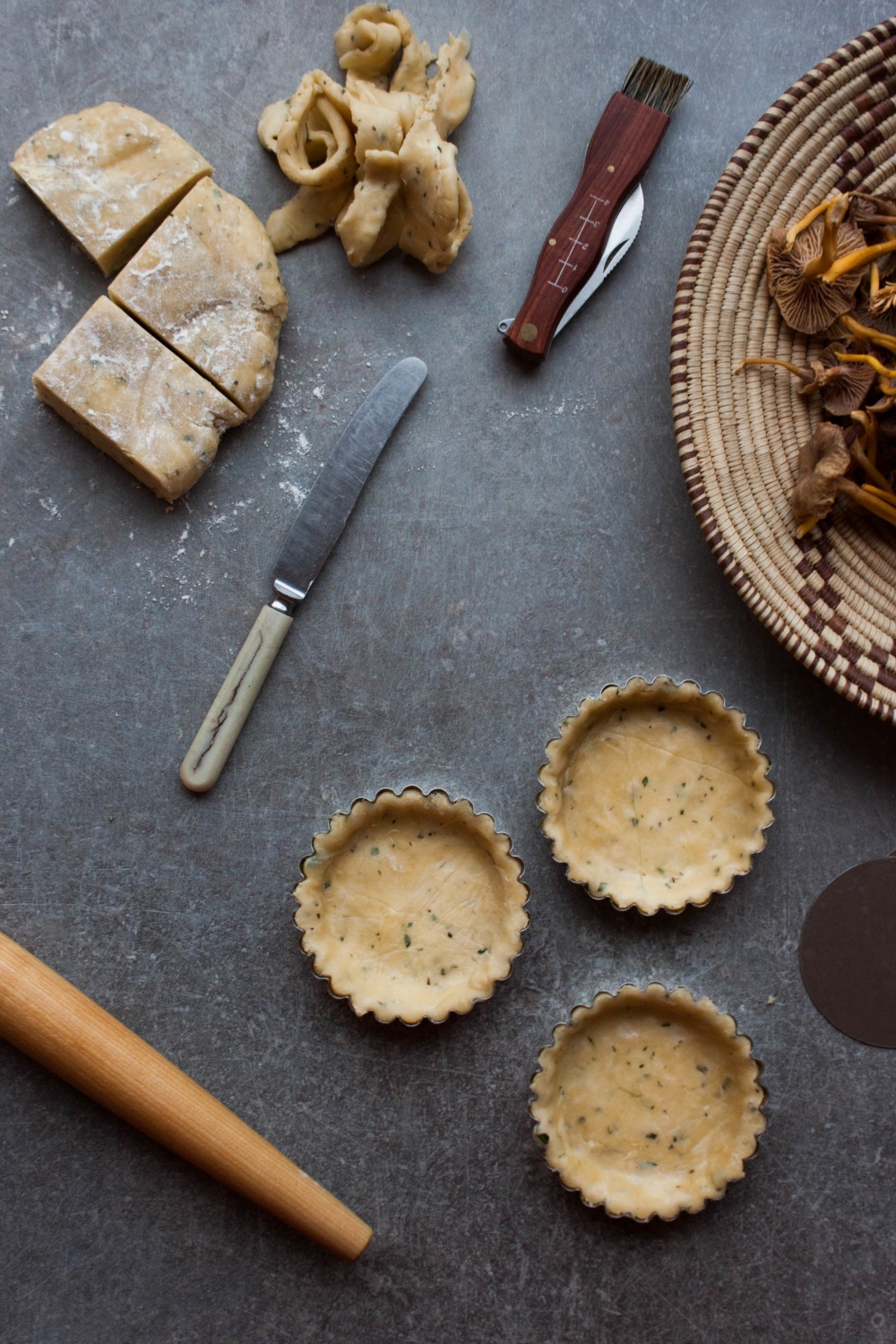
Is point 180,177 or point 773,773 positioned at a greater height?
point 180,177

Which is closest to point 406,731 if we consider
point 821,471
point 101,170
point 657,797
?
point 657,797

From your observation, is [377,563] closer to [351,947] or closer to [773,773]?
[351,947]

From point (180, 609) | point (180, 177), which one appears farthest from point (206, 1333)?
point (180, 177)

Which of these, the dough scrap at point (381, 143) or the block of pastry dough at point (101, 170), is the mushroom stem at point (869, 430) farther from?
the block of pastry dough at point (101, 170)

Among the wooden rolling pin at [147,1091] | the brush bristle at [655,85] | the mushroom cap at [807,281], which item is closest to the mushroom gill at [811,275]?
the mushroom cap at [807,281]

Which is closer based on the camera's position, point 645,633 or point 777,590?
point 777,590
